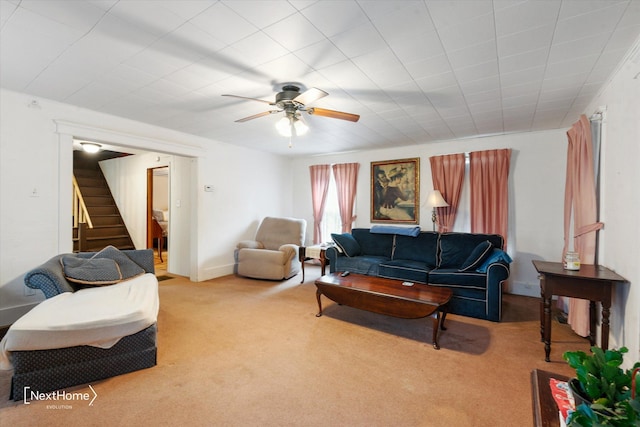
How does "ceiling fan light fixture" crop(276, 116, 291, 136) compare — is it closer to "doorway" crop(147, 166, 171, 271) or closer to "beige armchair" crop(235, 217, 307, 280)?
"beige armchair" crop(235, 217, 307, 280)

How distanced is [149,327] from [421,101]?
10.7 feet

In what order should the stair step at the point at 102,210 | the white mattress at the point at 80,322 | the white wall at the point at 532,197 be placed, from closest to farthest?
the white mattress at the point at 80,322 < the white wall at the point at 532,197 < the stair step at the point at 102,210

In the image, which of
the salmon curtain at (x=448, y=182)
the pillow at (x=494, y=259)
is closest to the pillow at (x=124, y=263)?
the pillow at (x=494, y=259)

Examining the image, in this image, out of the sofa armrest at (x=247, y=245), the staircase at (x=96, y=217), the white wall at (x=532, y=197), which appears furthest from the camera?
the staircase at (x=96, y=217)

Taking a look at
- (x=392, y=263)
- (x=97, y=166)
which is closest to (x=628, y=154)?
(x=392, y=263)

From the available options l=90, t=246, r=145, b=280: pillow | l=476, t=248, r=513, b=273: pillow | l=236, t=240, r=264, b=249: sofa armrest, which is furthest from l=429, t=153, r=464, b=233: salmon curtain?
l=90, t=246, r=145, b=280: pillow

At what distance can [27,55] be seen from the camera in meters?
2.14

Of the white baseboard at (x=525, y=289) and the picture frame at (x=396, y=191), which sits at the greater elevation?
the picture frame at (x=396, y=191)

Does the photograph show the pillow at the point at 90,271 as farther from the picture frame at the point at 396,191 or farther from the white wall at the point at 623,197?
the white wall at the point at 623,197

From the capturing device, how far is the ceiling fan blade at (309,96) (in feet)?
7.50

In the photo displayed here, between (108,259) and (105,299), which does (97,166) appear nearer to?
(108,259)

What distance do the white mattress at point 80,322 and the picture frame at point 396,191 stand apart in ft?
13.1

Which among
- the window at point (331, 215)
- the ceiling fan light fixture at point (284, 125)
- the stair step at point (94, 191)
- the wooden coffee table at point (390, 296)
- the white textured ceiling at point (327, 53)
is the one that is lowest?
the wooden coffee table at point (390, 296)

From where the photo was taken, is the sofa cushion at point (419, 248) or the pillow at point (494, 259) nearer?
the pillow at point (494, 259)
